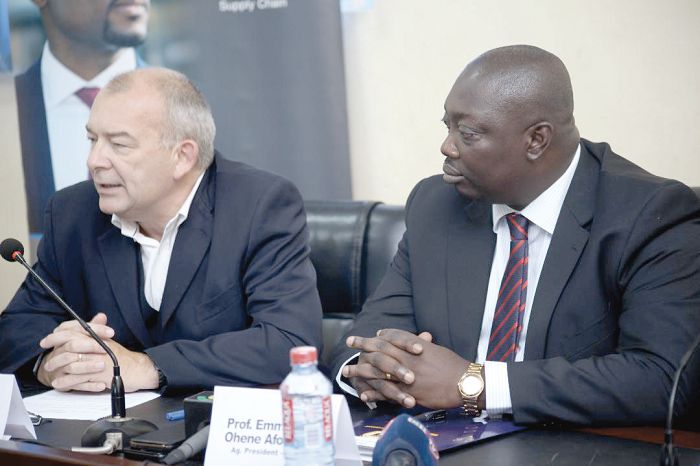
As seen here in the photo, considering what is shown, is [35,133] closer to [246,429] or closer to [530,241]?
[530,241]

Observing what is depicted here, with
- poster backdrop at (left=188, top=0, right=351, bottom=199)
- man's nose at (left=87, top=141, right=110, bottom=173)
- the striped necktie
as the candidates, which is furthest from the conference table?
poster backdrop at (left=188, top=0, right=351, bottom=199)

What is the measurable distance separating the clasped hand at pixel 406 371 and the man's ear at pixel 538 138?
0.51 meters

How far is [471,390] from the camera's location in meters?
1.84

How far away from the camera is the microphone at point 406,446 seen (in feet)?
4.28

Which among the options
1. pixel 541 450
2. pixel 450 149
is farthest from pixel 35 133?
pixel 541 450

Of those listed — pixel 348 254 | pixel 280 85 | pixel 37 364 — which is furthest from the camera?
pixel 280 85

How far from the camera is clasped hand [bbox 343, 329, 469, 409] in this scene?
6.11 ft

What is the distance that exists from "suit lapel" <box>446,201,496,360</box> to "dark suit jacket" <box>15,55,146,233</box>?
225 cm

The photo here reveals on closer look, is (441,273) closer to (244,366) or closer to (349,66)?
(244,366)

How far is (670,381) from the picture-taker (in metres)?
1.83

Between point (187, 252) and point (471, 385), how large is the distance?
993 millimetres

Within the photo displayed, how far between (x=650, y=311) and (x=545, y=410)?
32 centimetres

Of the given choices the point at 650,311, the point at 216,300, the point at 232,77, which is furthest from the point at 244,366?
the point at 232,77

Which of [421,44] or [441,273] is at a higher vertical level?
[421,44]
